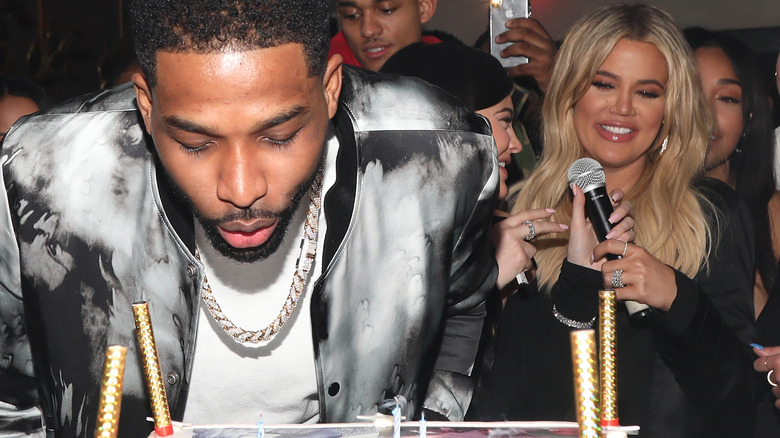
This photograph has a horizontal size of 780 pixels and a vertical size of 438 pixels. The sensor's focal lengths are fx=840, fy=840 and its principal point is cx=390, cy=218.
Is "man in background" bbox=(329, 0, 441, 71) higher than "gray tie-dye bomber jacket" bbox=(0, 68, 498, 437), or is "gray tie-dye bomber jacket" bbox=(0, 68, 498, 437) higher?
"man in background" bbox=(329, 0, 441, 71)

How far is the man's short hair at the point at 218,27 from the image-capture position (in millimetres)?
1277

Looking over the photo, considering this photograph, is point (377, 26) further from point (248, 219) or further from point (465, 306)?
point (248, 219)

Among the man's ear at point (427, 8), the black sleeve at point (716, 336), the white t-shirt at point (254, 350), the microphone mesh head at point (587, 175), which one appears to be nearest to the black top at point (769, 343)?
the black sleeve at point (716, 336)

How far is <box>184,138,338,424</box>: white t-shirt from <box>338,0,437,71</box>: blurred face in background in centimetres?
190

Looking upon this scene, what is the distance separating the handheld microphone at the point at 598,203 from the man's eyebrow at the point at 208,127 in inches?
44.9

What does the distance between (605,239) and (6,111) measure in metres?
2.42

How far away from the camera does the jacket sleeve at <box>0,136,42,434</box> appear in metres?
1.66

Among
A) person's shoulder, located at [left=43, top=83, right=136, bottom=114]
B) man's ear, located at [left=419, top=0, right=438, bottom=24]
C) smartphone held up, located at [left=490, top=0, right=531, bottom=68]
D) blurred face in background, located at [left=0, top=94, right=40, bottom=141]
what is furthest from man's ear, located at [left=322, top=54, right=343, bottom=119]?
man's ear, located at [left=419, top=0, right=438, bottom=24]

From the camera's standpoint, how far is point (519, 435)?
1.04m

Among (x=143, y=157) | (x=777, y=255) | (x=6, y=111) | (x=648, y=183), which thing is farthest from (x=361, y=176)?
(x=6, y=111)

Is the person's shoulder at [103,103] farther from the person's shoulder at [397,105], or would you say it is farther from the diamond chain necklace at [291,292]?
the person's shoulder at [397,105]

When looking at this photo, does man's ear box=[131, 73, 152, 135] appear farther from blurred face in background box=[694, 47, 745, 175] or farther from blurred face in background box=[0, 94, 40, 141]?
blurred face in background box=[694, 47, 745, 175]

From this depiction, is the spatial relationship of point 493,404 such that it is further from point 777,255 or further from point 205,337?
point 777,255

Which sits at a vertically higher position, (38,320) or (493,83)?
(493,83)
